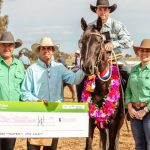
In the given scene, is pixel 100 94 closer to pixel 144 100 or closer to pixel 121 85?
pixel 121 85

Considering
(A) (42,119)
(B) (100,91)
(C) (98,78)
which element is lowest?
(A) (42,119)

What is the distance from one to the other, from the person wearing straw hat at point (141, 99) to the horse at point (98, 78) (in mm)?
610

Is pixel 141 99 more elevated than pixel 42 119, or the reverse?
pixel 141 99

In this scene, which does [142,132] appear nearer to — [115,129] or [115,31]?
[115,129]

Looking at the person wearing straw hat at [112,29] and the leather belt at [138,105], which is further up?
the person wearing straw hat at [112,29]

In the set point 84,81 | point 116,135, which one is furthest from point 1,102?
point 116,135

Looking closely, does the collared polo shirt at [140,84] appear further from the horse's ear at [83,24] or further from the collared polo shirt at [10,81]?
the collared polo shirt at [10,81]

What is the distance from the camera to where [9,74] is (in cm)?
618

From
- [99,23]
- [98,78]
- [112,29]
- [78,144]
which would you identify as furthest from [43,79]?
[78,144]

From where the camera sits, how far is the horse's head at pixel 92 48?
20.6ft

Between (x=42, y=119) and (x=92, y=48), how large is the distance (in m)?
1.26

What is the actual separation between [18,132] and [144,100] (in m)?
1.79

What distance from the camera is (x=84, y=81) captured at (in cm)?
727

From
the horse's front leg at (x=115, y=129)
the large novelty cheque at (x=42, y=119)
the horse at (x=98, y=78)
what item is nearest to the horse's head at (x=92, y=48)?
the horse at (x=98, y=78)
